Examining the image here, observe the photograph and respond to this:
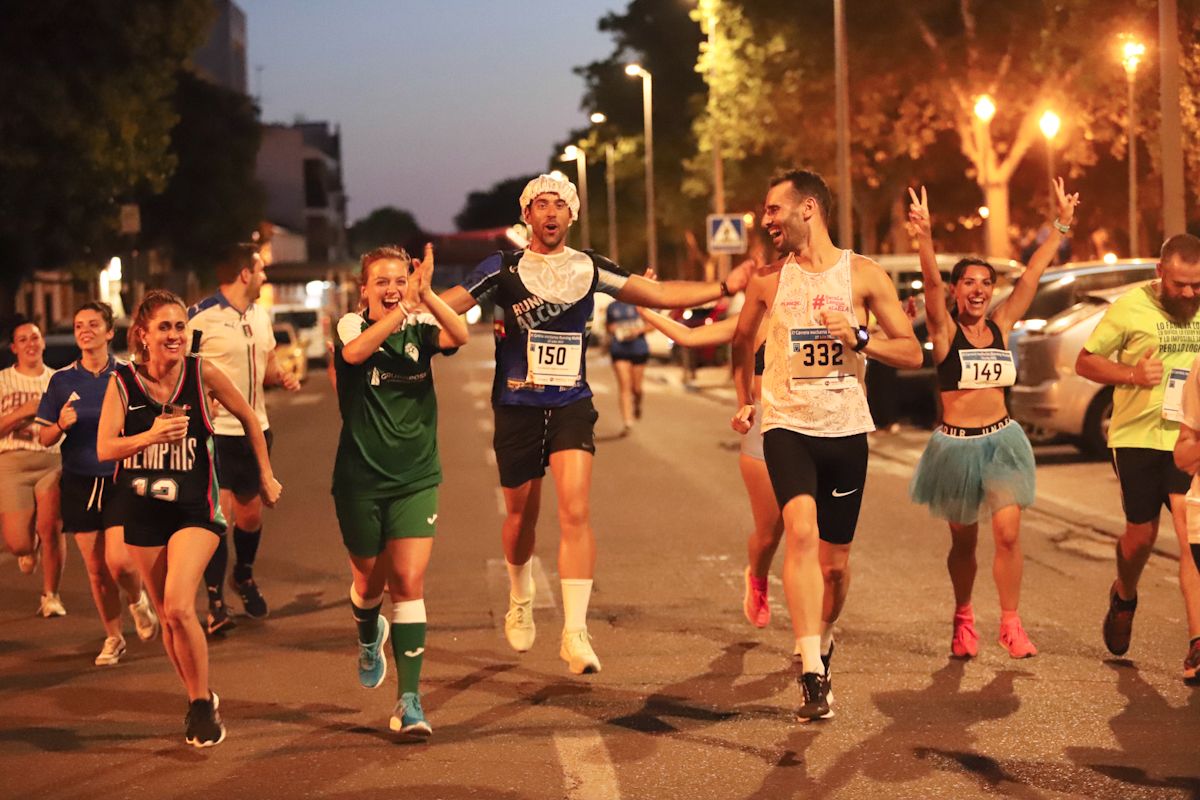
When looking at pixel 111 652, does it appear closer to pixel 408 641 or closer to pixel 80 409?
pixel 80 409

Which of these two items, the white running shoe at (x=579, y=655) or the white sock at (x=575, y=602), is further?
the white sock at (x=575, y=602)

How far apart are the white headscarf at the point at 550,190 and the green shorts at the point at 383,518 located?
4.77 feet

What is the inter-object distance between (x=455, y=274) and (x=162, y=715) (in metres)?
160

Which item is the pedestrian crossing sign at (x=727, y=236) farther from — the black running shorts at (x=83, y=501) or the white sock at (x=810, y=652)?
the white sock at (x=810, y=652)

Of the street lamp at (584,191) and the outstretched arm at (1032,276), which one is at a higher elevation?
the street lamp at (584,191)

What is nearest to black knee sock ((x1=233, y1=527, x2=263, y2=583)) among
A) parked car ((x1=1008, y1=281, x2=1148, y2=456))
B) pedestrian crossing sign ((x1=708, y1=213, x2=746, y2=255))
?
parked car ((x1=1008, y1=281, x2=1148, y2=456))

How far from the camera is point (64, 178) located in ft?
106

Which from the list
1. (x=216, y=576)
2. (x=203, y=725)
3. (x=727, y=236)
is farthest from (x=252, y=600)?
(x=727, y=236)

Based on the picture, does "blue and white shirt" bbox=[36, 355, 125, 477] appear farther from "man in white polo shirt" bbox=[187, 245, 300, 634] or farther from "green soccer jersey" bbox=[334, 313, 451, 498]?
"green soccer jersey" bbox=[334, 313, 451, 498]

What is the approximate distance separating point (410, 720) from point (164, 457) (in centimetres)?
140

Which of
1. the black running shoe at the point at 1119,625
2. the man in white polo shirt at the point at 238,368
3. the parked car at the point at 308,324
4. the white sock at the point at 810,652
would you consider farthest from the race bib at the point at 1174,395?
the parked car at the point at 308,324

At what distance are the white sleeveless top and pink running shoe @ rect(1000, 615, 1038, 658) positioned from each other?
159cm

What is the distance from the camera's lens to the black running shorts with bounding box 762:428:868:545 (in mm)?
7160

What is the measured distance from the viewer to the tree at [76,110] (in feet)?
101
